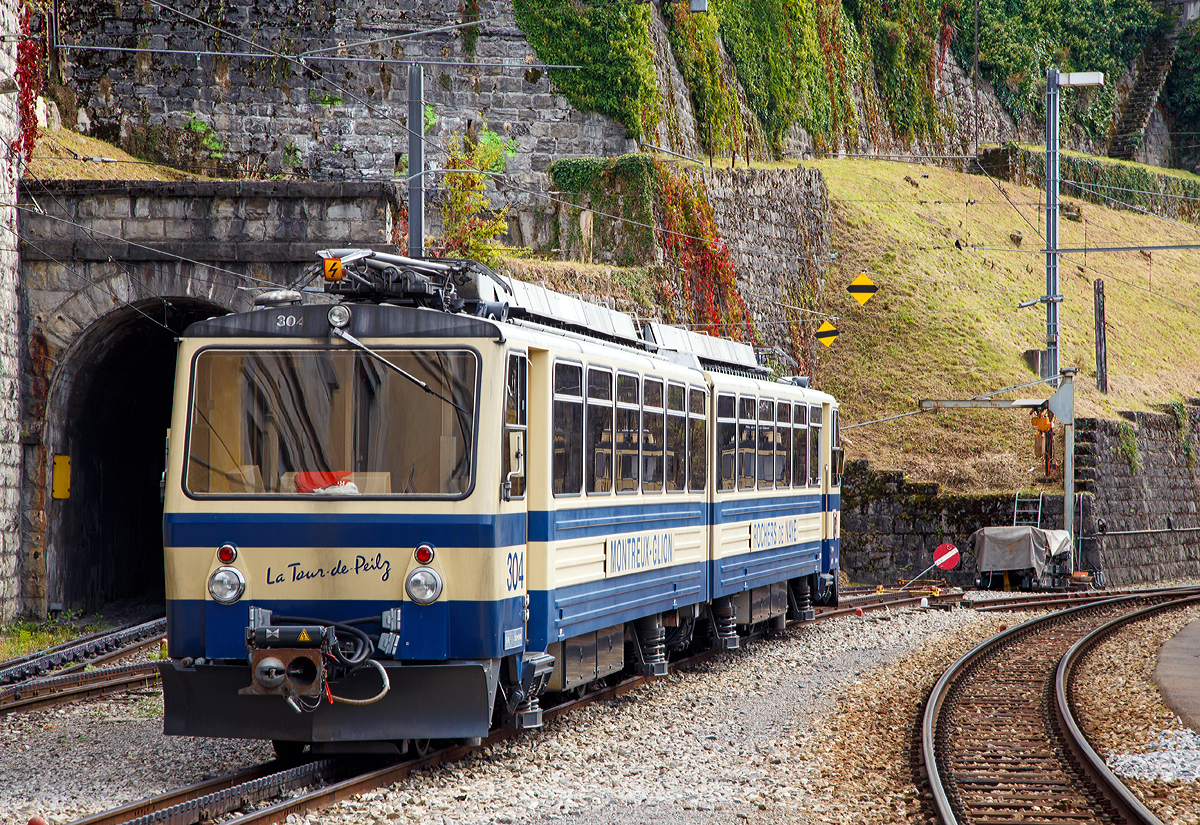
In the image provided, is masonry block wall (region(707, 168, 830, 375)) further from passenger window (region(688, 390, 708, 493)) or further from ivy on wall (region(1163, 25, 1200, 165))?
ivy on wall (region(1163, 25, 1200, 165))

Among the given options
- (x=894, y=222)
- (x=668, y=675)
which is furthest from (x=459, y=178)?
(x=894, y=222)

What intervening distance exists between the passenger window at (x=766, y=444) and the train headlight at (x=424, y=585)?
25.7 ft

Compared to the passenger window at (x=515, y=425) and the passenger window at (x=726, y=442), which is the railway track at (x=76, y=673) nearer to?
the passenger window at (x=515, y=425)

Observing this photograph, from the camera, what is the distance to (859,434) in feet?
120

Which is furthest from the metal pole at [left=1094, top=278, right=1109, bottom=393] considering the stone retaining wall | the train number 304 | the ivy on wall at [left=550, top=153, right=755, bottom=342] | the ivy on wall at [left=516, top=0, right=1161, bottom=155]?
the train number 304

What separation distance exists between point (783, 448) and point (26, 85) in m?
10.9

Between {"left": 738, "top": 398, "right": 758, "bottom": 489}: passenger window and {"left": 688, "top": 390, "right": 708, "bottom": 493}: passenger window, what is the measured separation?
4.05 feet

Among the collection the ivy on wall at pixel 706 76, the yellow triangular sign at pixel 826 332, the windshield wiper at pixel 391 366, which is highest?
the ivy on wall at pixel 706 76

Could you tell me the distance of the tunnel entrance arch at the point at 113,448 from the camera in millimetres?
18562

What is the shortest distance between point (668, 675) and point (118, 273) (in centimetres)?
925

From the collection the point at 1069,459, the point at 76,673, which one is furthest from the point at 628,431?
the point at 1069,459

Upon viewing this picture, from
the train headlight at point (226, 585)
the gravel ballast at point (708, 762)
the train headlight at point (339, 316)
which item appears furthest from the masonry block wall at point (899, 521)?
the train headlight at point (226, 585)

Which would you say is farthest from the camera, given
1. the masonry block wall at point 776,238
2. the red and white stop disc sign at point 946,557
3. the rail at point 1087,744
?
the masonry block wall at point 776,238

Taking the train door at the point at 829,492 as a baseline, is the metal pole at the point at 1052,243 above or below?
above
